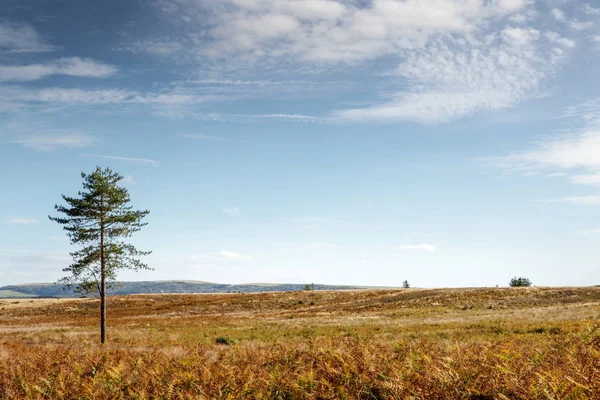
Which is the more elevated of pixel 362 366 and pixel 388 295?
pixel 362 366

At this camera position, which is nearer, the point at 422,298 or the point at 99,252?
the point at 99,252

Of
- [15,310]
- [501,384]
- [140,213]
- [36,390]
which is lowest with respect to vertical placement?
[15,310]

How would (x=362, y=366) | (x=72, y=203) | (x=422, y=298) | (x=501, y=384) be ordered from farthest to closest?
1. (x=422, y=298)
2. (x=72, y=203)
3. (x=362, y=366)
4. (x=501, y=384)

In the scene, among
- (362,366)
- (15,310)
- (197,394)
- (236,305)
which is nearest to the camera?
(197,394)

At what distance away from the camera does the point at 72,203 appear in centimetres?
3020

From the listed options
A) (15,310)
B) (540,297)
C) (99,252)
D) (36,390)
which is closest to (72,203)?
(99,252)

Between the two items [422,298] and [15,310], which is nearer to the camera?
[422,298]

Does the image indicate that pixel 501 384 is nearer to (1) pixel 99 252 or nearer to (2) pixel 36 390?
(2) pixel 36 390

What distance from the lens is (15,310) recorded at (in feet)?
239

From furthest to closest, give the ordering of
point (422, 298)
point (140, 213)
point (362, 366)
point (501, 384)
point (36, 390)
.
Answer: point (422, 298), point (140, 213), point (36, 390), point (362, 366), point (501, 384)

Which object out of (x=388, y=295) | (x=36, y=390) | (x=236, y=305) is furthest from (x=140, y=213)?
(x=388, y=295)

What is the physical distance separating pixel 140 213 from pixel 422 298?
4042 centimetres

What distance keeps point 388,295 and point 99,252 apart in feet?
152

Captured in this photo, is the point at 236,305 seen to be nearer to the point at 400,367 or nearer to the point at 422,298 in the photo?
the point at 422,298
